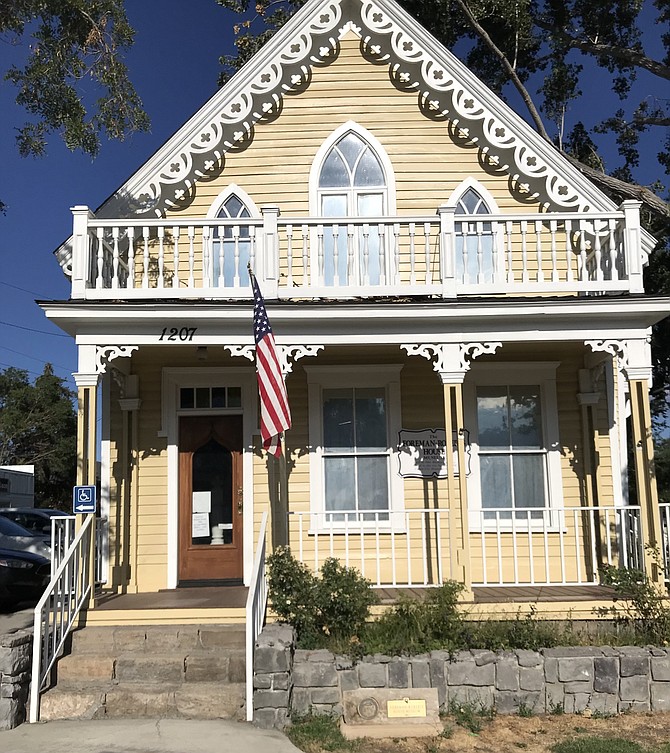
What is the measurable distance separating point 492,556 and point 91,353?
584 cm

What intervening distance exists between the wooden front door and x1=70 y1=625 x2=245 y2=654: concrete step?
7.36 ft

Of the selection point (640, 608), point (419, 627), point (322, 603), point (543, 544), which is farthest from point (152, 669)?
point (543, 544)

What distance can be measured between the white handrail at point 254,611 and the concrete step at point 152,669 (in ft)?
1.84

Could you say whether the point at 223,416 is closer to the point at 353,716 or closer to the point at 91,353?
the point at 91,353

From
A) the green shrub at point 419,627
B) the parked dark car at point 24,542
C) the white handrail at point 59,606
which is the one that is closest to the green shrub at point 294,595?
the green shrub at point 419,627

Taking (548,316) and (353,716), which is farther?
(548,316)

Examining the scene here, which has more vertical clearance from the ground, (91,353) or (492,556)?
(91,353)

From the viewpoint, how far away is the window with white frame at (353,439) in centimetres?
1045

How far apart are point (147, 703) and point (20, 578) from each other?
243 inches

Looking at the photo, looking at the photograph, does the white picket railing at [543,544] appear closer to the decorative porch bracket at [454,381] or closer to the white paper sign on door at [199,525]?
the decorative porch bracket at [454,381]

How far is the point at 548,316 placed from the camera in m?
9.03

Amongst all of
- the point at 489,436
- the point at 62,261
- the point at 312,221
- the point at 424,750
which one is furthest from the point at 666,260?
the point at 424,750

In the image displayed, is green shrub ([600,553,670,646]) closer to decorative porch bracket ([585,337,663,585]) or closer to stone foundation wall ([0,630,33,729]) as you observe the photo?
decorative porch bracket ([585,337,663,585])

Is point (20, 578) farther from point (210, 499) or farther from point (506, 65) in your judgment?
point (506, 65)
